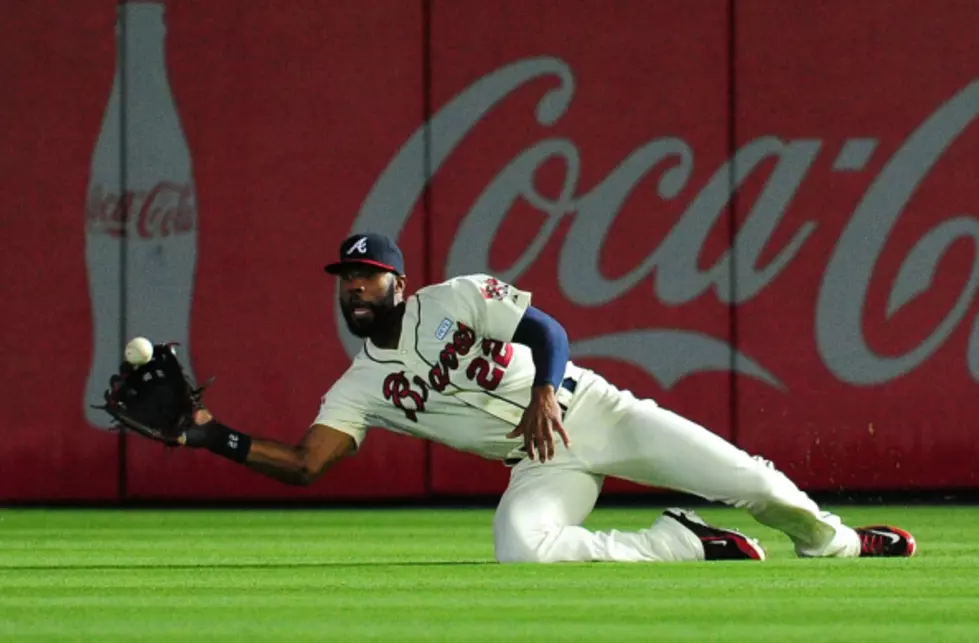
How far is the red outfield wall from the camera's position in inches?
462

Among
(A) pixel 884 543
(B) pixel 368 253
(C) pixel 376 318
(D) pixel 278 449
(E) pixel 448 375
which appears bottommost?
(A) pixel 884 543

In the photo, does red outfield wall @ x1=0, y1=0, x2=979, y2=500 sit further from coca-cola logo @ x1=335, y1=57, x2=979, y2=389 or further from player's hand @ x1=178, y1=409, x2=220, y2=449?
player's hand @ x1=178, y1=409, x2=220, y2=449

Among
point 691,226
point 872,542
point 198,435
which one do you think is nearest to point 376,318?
point 198,435

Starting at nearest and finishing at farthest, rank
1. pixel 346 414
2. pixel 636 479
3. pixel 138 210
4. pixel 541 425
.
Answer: pixel 541 425 → pixel 346 414 → pixel 636 479 → pixel 138 210

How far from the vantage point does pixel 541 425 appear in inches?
281

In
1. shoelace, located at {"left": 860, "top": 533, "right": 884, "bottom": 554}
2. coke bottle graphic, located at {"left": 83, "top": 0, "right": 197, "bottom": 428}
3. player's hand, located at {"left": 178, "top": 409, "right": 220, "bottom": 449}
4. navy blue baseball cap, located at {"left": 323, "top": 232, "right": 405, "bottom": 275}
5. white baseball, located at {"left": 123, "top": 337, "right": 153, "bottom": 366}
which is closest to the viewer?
player's hand, located at {"left": 178, "top": 409, "right": 220, "bottom": 449}

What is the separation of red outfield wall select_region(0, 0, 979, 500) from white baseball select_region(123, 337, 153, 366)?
432cm

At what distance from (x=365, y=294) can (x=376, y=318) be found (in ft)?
0.37

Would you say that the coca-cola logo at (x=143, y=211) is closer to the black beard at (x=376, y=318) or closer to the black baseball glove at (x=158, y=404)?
the black beard at (x=376, y=318)

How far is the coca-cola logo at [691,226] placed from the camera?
11.9 meters

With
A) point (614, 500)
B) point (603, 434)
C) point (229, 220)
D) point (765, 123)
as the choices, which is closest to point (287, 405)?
point (229, 220)

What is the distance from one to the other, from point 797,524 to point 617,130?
4535mm

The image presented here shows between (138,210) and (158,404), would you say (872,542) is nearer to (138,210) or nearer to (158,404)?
(158,404)

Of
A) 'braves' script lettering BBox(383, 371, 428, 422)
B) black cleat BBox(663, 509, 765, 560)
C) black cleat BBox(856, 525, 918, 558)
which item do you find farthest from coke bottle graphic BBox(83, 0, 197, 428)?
black cleat BBox(856, 525, 918, 558)
